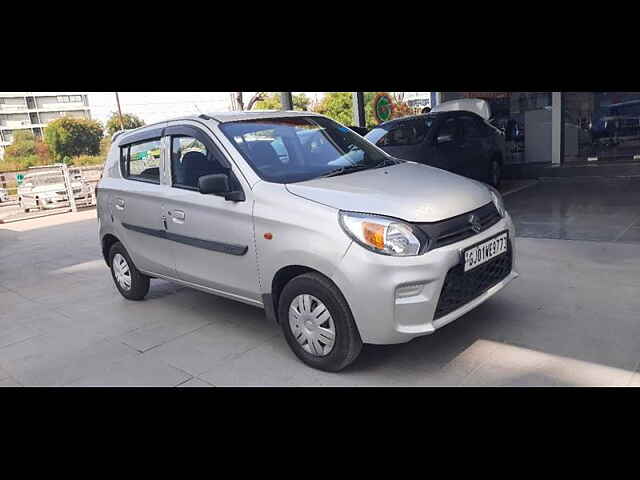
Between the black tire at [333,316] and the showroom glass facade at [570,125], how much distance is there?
947 cm

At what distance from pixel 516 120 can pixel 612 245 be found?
23.9 ft

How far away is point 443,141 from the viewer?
8.29 metres

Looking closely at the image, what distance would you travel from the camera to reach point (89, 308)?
543 centimetres

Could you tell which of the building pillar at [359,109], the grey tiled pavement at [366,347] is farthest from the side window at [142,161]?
the building pillar at [359,109]

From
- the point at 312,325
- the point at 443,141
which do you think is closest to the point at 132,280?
the point at 312,325

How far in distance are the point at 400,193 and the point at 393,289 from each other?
0.69 m

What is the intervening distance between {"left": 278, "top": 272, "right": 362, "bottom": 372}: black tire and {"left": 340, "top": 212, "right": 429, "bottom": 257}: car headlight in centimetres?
37

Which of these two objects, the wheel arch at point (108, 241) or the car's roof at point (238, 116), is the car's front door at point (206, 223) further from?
the wheel arch at point (108, 241)

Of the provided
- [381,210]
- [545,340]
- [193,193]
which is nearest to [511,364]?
[545,340]

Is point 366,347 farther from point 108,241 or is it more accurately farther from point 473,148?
point 473,148

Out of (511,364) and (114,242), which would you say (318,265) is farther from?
(114,242)

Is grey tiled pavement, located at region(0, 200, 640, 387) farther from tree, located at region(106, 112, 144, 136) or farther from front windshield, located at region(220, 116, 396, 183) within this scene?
tree, located at region(106, 112, 144, 136)
